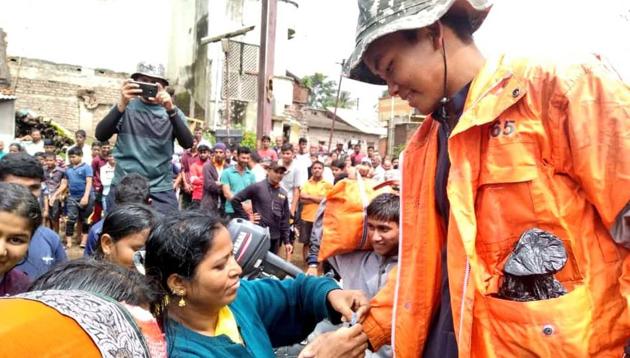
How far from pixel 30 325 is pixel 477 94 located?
1.20 m

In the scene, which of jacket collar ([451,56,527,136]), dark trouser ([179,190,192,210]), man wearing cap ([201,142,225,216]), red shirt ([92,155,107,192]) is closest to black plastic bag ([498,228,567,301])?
jacket collar ([451,56,527,136])

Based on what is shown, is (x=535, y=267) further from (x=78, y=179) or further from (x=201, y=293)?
(x=78, y=179)

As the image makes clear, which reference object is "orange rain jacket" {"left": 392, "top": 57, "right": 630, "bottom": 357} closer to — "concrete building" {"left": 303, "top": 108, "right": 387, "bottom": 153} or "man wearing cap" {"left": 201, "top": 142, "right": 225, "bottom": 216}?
"man wearing cap" {"left": 201, "top": 142, "right": 225, "bottom": 216}

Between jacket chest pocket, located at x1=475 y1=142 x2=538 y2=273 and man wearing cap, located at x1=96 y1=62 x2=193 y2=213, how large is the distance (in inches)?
111

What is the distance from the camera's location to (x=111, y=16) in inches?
1018

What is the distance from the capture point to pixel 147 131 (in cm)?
390

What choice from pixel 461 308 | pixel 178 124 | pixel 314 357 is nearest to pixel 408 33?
pixel 461 308

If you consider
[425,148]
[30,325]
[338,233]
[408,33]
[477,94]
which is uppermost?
[408,33]

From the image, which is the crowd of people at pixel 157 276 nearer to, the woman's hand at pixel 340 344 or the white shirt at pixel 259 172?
the woman's hand at pixel 340 344

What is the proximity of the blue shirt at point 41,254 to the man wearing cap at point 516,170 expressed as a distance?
6.45 ft

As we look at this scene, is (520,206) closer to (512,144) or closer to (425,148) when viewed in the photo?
(512,144)

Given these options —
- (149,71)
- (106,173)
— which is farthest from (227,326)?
(106,173)

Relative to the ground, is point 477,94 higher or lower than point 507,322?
higher

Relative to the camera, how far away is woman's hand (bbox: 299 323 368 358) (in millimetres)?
1925
